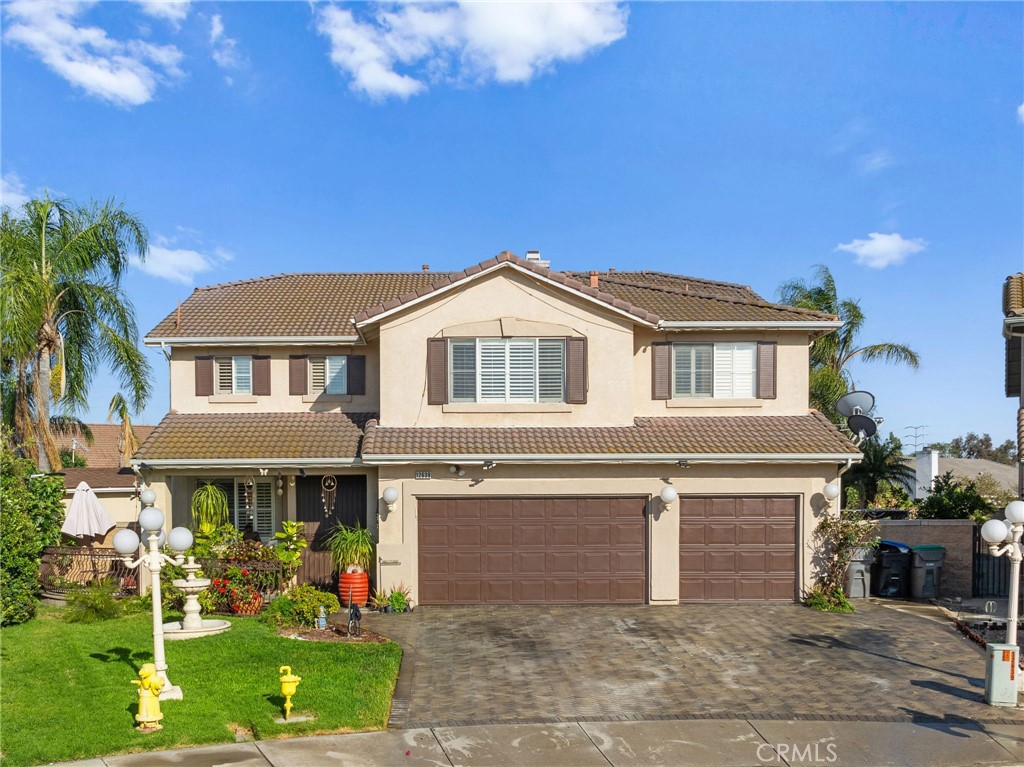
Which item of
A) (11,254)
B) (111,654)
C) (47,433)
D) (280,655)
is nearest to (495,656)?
(280,655)

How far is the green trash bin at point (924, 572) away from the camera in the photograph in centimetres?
1734

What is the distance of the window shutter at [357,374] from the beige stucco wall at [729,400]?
21.4 ft

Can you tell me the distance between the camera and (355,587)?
1588 centimetres

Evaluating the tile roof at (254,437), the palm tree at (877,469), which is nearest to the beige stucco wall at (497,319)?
the tile roof at (254,437)

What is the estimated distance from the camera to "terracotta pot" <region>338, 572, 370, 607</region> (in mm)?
15875

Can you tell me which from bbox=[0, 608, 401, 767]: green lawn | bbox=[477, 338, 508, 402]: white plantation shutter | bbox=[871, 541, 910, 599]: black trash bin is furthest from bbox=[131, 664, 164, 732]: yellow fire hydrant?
bbox=[871, 541, 910, 599]: black trash bin

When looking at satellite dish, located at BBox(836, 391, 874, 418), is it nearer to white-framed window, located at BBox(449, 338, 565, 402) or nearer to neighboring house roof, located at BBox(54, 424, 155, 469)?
white-framed window, located at BBox(449, 338, 565, 402)

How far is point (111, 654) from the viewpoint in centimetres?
1219

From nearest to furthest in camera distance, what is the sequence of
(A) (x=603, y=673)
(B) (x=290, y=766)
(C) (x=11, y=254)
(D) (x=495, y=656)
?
1. (B) (x=290, y=766)
2. (A) (x=603, y=673)
3. (D) (x=495, y=656)
4. (C) (x=11, y=254)

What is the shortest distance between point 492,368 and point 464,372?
620 mm

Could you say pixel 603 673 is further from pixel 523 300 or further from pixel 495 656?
pixel 523 300

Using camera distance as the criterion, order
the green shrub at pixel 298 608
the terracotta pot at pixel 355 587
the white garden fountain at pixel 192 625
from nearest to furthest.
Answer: the white garden fountain at pixel 192 625 → the green shrub at pixel 298 608 → the terracotta pot at pixel 355 587

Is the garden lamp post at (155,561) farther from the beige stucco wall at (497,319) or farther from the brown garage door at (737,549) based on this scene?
the brown garage door at (737,549)

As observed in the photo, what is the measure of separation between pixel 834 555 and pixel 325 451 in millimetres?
10953
